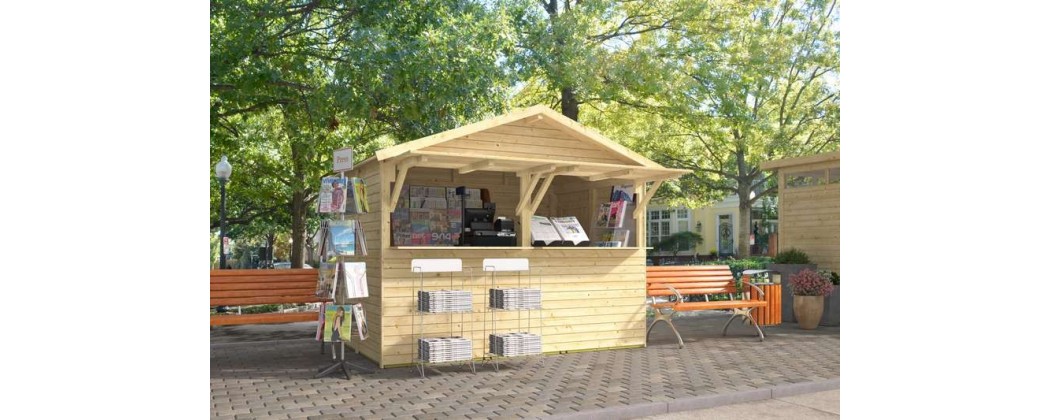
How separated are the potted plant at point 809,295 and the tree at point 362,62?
5.01m

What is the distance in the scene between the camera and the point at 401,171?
286 inches

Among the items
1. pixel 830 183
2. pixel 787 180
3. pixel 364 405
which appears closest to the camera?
pixel 364 405

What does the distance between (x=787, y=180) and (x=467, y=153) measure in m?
6.80

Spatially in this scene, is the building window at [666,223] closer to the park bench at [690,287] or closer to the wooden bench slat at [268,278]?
the park bench at [690,287]

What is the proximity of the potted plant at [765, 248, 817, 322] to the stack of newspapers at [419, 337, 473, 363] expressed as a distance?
592 cm

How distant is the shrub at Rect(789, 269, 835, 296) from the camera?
1054cm

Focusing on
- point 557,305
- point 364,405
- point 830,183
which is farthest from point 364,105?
point 830,183

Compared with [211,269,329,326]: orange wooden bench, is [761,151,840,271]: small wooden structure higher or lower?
higher

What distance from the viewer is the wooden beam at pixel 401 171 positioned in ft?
23.4

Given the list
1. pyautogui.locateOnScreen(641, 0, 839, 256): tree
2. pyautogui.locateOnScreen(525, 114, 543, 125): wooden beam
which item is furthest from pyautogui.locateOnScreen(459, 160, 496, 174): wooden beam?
pyautogui.locateOnScreen(641, 0, 839, 256): tree

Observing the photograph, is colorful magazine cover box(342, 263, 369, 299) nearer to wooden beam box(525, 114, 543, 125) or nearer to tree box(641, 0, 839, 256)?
wooden beam box(525, 114, 543, 125)

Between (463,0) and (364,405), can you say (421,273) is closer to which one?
(364,405)

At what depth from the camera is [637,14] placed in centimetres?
1645

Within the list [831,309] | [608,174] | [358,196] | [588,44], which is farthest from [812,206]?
[358,196]
